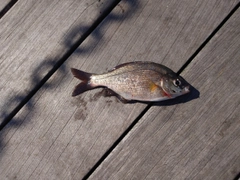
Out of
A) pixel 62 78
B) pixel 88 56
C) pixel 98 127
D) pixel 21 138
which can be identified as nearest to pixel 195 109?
pixel 98 127

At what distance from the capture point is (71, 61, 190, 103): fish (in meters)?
2.46

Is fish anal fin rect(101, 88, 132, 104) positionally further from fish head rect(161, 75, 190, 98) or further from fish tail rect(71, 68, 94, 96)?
fish head rect(161, 75, 190, 98)

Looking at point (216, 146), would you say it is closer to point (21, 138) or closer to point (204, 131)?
point (204, 131)

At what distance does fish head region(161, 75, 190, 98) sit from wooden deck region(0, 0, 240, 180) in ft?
0.47

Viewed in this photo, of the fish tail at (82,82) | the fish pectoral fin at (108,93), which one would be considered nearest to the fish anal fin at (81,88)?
the fish tail at (82,82)

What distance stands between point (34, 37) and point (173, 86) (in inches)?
59.5

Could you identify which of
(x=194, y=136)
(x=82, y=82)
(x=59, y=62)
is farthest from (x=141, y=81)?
(x=59, y=62)

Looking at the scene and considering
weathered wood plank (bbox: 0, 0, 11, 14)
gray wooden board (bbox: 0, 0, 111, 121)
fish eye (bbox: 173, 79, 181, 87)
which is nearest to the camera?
fish eye (bbox: 173, 79, 181, 87)

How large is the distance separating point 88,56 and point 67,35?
0.33m

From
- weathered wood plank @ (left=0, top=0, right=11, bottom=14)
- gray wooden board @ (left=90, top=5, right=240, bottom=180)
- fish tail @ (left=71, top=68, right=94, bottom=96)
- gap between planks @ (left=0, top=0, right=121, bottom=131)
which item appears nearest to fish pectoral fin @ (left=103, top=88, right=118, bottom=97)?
fish tail @ (left=71, top=68, right=94, bottom=96)

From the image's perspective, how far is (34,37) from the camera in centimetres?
276

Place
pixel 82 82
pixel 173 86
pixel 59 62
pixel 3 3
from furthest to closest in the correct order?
pixel 3 3, pixel 59 62, pixel 82 82, pixel 173 86

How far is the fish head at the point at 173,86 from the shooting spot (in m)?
2.45

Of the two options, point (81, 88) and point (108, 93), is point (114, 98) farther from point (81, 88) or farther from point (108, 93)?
point (81, 88)
